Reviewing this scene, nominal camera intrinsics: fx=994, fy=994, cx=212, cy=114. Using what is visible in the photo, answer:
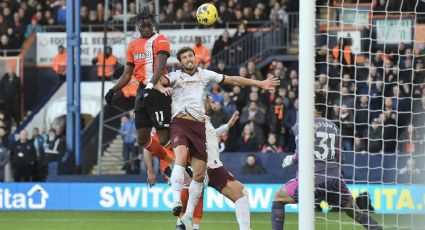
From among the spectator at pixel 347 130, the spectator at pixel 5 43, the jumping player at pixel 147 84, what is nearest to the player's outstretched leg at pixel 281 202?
the jumping player at pixel 147 84

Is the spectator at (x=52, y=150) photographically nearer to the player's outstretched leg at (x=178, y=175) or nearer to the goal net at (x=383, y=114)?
the goal net at (x=383, y=114)

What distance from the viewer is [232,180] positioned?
36.8 ft

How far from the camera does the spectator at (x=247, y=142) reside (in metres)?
20.9

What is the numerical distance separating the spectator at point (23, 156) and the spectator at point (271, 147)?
5.11 metres

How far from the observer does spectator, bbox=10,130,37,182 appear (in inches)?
859

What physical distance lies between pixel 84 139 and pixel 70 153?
259cm

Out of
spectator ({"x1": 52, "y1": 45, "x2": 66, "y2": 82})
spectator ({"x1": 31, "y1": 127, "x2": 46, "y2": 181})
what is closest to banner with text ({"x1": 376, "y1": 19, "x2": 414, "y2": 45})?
spectator ({"x1": 31, "y1": 127, "x2": 46, "y2": 181})

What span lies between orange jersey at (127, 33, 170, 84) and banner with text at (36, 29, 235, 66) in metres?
11.7

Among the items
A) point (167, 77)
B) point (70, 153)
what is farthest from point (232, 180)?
point (70, 153)

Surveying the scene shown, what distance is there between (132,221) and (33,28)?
1206 centimetres

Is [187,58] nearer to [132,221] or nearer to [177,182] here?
[177,182]

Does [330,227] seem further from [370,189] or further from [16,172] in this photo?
[16,172]

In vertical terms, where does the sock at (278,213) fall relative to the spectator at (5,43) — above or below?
below

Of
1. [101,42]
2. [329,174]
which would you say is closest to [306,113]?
[329,174]
